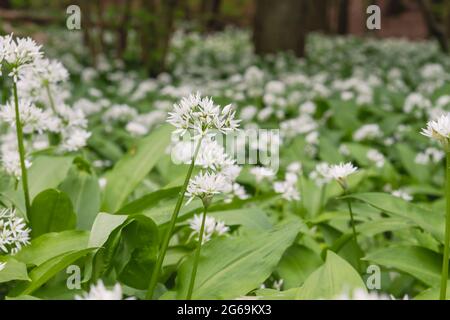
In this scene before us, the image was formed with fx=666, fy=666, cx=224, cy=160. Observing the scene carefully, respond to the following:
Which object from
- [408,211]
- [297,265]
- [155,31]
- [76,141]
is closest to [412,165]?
[408,211]

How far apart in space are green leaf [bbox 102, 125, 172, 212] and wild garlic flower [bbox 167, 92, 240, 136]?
3.32 feet

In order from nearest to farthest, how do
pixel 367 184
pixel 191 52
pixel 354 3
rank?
1. pixel 367 184
2. pixel 191 52
3. pixel 354 3

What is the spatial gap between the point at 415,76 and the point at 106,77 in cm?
388

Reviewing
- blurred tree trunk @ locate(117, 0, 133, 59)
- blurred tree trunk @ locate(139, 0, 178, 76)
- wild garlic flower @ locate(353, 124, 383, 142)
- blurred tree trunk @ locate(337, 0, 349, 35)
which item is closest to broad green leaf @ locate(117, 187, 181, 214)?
wild garlic flower @ locate(353, 124, 383, 142)

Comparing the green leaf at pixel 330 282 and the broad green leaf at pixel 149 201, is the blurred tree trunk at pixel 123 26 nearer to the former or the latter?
the broad green leaf at pixel 149 201

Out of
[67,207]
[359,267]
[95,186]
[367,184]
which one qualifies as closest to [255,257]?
[359,267]

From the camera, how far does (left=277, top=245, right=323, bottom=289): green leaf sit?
2.18 meters

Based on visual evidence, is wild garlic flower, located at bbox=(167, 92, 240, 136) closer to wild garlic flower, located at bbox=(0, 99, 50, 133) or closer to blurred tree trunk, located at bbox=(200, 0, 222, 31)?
wild garlic flower, located at bbox=(0, 99, 50, 133)

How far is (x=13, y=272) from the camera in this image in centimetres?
175

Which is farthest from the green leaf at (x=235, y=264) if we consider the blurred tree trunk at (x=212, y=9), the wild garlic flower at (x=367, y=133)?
the blurred tree trunk at (x=212, y=9)

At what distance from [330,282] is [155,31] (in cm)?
673

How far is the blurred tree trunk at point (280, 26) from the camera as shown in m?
9.73

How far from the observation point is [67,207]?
2236 mm
